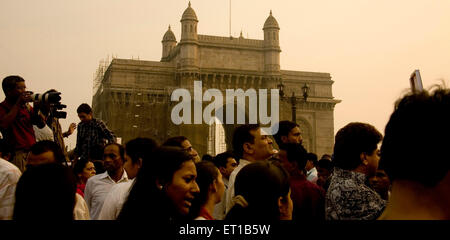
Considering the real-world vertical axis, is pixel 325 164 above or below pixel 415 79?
below

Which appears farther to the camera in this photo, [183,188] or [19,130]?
[19,130]

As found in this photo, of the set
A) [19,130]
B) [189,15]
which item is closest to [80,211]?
[19,130]

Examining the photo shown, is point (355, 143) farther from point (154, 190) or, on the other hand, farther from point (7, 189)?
point (7, 189)

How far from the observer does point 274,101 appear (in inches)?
1555

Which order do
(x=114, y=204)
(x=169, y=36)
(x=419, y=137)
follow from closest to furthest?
(x=419, y=137)
(x=114, y=204)
(x=169, y=36)

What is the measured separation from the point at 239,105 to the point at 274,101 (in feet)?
9.55

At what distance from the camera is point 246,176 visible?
283cm

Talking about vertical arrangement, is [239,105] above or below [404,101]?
above

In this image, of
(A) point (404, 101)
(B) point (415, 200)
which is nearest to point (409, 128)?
(A) point (404, 101)

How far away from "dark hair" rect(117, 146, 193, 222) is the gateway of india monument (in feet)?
105

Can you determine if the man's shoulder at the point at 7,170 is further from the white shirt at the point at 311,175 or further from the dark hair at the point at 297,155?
the white shirt at the point at 311,175

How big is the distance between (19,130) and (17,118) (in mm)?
159

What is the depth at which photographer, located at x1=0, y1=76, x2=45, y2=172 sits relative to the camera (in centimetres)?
604
